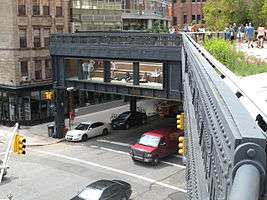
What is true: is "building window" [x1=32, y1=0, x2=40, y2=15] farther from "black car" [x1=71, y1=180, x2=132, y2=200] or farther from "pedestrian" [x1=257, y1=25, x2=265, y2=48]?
"black car" [x1=71, y1=180, x2=132, y2=200]

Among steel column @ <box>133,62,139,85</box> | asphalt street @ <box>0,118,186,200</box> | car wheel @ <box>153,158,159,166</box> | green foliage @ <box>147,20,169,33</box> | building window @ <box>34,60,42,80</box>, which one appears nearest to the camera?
asphalt street @ <box>0,118,186,200</box>

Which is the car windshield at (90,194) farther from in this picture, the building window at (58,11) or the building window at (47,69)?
the building window at (58,11)

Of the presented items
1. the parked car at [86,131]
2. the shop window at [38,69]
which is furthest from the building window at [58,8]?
the parked car at [86,131]

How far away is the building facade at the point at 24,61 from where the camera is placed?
1681 inches

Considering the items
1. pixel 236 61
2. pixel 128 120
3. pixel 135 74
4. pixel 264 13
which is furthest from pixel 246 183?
pixel 128 120

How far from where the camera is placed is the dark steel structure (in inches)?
84.2

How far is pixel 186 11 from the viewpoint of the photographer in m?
90.3

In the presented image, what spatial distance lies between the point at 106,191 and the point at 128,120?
19681 millimetres

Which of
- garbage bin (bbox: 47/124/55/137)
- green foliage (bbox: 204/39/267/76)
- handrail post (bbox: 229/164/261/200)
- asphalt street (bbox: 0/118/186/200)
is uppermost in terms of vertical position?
handrail post (bbox: 229/164/261/200)

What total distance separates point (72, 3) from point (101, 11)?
5.08m

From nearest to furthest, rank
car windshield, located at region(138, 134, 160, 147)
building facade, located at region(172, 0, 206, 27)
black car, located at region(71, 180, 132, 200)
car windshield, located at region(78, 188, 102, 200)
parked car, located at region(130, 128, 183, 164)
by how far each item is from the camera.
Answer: car windshield, located at region(78, 188, 102, 200) < black car, located at region(71, 180, 132, 200) < parked car, located at region(130, 128, 183, 164) < car windshield, located at region(138, 134, 160, 147) < building facade, located at region(172, 0, 206, 27)

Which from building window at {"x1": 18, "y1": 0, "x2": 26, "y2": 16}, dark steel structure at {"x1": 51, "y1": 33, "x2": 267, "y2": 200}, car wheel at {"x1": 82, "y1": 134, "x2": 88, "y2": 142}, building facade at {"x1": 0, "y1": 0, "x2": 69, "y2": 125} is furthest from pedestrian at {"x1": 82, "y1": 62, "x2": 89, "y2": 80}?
building window at {"x1": 18, "y1": 0, "x2": 26, "y2": 16}

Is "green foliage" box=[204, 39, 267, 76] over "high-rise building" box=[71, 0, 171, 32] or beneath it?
beneath

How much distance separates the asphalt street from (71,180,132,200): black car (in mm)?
1186
